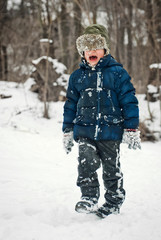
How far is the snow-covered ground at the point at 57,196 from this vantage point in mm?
1775

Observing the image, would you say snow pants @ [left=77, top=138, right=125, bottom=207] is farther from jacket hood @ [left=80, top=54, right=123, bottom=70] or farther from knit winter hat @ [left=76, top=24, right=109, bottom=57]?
knit winter hat @ [left=76, top=24, right=109, bottom=57]

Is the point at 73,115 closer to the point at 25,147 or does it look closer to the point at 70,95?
the point at 70,95

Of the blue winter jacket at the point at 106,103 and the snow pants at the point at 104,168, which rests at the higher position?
the blue winter jacket at the point at 106,103

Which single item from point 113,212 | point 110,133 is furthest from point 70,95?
point 113,212

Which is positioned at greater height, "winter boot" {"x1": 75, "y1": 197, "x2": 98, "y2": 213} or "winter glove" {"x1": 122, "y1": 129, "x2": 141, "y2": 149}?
"winter glove" {"x1": 122, "y1": 129, "x2": 141, "y2": 149}

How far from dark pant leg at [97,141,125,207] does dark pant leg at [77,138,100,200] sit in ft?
0.25

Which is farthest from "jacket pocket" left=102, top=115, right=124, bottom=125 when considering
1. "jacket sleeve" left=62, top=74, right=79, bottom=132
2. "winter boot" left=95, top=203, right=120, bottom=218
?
"winter boot" left=95, top=203, right=120, bottom=218

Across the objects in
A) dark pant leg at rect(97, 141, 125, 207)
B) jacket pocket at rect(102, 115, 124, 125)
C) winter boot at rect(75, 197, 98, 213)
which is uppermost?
jacket pocket at rect(102, 115, 124, 125)

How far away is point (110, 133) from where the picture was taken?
6.54 feet

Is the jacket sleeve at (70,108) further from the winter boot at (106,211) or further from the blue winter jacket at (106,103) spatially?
the winter boot at (106,211)

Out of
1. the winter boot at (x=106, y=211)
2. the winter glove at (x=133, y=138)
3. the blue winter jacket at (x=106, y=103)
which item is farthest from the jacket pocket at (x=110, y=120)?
the winter boot at (x=106, y=211)

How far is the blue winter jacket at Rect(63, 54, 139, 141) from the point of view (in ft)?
6.57

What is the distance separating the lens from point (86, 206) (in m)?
2.03

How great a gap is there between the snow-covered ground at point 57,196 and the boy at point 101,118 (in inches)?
9.6
